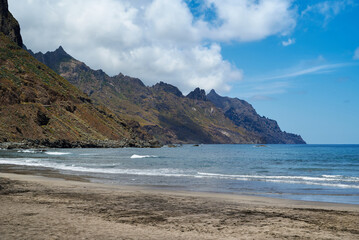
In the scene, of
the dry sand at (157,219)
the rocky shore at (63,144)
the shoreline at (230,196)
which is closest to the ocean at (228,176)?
the shoreline at (230,196)

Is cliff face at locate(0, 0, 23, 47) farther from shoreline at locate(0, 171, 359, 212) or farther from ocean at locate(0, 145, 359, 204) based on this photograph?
shoreline at locate(0, 171, 359, 212)

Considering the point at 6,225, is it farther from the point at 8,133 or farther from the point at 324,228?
the point at 8,133

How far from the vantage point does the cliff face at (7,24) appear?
17338 centimetres

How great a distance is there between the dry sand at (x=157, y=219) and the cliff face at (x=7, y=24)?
194895 millimetres

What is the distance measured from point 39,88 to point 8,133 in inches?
1732

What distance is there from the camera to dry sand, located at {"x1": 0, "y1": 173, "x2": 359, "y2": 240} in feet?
27.0

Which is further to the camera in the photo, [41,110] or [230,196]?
[41,110]

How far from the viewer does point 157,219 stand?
1030cm

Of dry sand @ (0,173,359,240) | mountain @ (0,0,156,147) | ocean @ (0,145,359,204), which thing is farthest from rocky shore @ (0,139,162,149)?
dry sand @ (0,173,359,240)

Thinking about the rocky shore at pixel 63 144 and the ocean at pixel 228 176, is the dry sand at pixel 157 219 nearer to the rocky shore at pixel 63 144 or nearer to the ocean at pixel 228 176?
the ocean at pixel 228 176

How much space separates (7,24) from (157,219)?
20569 centimetres

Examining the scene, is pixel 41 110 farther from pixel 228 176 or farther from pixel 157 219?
pixel 157 219

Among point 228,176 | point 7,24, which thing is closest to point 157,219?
point 228,176

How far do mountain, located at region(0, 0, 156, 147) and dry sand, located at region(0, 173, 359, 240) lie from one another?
101m
